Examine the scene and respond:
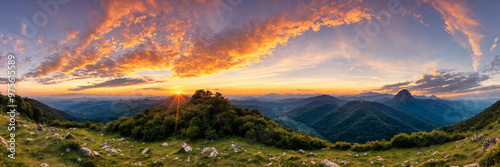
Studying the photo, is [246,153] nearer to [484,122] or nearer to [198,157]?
[198,157]

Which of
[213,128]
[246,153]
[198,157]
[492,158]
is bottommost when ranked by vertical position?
[246,153]

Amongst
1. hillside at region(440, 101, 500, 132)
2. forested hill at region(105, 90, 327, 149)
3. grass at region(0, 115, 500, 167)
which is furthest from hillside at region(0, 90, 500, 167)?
hillside at region(440, 101, 500, 132)

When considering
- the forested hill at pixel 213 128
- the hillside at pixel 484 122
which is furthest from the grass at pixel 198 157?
the hillside at pixel 484 122

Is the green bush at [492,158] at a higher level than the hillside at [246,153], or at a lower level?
higher

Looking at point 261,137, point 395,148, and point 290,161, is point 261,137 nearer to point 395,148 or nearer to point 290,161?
point 290,161

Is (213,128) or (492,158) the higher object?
(492,158)

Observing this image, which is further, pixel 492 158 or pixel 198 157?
pixel 198 157

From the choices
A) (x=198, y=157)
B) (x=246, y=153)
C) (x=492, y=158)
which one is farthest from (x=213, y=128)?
(x=492, y=158)

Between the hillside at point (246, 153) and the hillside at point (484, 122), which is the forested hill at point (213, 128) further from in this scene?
the hillside at point (484, 122)

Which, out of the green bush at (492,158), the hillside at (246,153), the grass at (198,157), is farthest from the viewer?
the hillside at (246,153)

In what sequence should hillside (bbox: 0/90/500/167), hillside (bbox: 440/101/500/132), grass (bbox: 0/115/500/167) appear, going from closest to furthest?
grass (bbox: 0/115/500/167)
hillside (bbox: 0/90/500/167)
hillside (bbox: 440/101/500/132)

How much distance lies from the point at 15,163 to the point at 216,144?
1904 cm

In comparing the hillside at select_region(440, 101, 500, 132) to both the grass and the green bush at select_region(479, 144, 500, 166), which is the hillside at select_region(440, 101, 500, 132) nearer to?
the grass

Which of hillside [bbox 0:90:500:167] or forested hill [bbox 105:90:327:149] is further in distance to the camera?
forested hill [bbox 105:90:327:149]
